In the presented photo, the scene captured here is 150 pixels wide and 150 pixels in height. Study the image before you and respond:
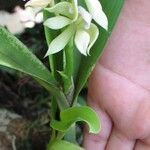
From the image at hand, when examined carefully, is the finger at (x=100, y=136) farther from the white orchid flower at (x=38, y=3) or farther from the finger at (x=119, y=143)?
the white orchid flower at (x=38, y=3)

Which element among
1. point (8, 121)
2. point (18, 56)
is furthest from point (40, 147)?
point (18, 56)

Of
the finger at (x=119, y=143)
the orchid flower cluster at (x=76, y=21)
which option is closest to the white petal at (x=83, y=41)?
the orchid flower cluster at (x=76, y=21)

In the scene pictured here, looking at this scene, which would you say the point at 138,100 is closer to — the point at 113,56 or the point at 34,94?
the point at 113,56

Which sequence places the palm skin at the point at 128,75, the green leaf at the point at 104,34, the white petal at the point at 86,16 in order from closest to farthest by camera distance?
the white petal at the point at 86,16, the green leaf at the point at 104,34, the palm skin at the point at 128,75

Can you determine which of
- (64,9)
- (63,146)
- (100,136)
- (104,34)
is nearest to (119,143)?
(100,136)

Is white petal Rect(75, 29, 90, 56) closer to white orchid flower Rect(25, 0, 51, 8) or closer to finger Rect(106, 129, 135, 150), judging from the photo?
white orchid flower Rect(25, 0, 51, 8)

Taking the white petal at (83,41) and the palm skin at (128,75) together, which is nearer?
the white petal at (83,41)
